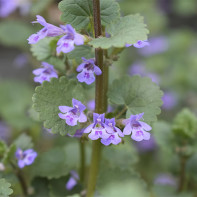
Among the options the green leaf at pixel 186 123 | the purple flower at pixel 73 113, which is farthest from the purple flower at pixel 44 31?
the green leaf at pixel 186 123

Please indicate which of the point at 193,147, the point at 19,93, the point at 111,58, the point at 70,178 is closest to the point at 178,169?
the point at 193,147

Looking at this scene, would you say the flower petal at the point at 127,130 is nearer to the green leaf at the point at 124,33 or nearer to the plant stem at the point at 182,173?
the green leaf at the point at 124,33

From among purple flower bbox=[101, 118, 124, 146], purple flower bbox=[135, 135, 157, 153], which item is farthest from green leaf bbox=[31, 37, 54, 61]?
purple flower bbox=[135, 135, 157, 153]

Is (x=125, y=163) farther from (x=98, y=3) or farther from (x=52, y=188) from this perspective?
(x=98, y=3)

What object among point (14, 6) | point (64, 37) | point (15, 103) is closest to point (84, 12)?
point (64, 37)

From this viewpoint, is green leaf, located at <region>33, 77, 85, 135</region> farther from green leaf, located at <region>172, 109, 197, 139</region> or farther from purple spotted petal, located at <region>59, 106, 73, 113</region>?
green leaf, located at <region>172, 109, 197, 139</region>
